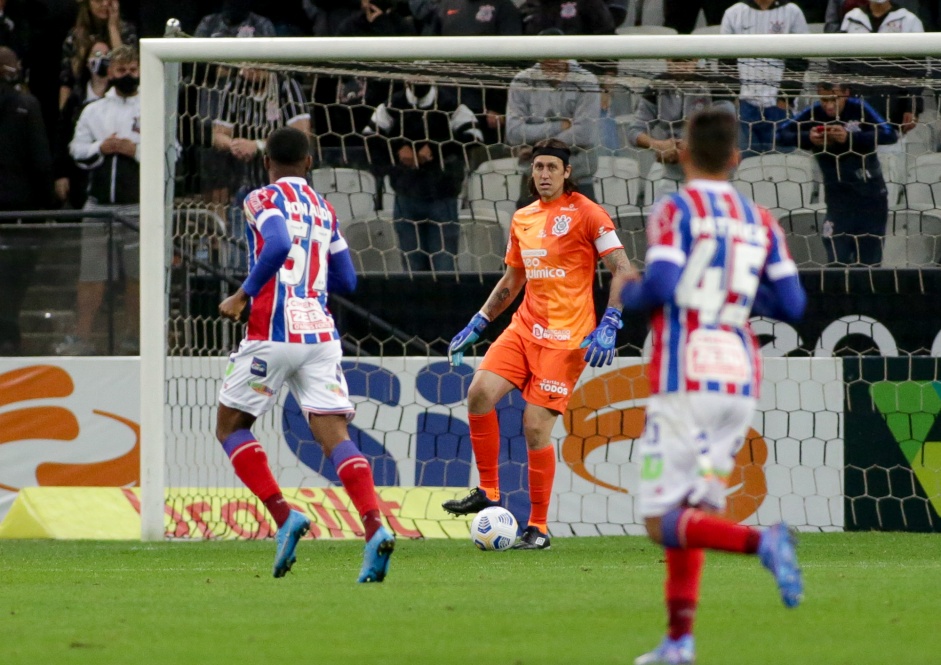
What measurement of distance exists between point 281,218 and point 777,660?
10.7 feet

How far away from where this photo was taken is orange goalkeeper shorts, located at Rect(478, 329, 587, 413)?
26.3 ft

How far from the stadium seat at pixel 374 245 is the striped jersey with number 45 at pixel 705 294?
21.8 ft

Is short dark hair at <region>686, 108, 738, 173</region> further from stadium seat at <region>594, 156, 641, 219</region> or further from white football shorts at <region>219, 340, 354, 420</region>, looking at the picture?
stadium seat at <region>594, 156, 641, 219</region>

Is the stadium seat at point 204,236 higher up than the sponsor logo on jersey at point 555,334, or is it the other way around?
the stadium seat at point 204,236

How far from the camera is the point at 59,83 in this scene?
526 inches

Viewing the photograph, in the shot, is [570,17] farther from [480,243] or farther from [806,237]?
[806,237]

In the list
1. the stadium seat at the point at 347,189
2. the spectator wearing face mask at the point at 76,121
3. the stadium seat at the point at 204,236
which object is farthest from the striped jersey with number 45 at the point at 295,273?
the spectator wearing face mask at the point at 76,121

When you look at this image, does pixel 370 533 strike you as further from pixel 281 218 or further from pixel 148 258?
pixel 148 258

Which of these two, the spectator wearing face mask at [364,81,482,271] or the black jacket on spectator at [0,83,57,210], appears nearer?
the spectator wearing face mask at [364,81,482,271]

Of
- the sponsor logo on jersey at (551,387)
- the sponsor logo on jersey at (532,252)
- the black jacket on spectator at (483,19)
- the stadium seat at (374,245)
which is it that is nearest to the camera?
the sponsor logo on jersey at (551,387)

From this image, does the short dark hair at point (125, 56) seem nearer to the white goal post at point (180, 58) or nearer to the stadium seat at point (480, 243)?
the white goal post at point (180, 58)

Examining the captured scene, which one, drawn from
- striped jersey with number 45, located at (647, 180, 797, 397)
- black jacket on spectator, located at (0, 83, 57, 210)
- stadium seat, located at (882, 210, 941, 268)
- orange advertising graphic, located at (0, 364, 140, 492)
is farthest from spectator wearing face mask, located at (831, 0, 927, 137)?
black jacket on spectator, located at (0, 83, 57, 210)

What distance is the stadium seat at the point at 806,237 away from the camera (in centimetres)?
1029

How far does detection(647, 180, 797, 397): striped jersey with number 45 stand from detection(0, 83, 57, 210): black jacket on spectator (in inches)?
360
